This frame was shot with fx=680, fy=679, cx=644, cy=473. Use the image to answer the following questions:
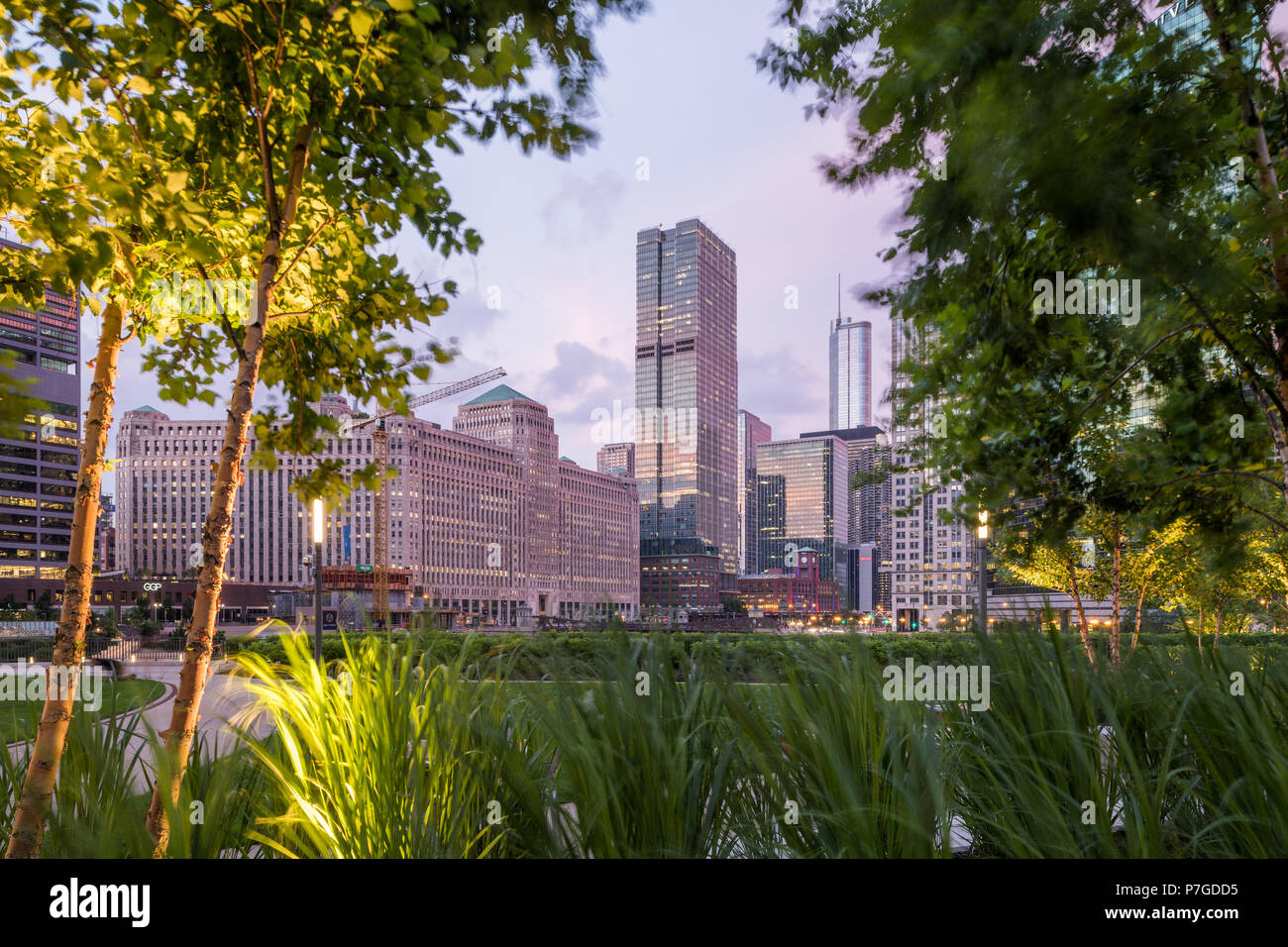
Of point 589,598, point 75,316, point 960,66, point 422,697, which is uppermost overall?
point 960,66

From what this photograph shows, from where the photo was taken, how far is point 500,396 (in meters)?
122

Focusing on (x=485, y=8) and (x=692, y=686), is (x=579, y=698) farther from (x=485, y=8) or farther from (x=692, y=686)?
(x=485, y=8)

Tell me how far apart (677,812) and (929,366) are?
430 centimetres

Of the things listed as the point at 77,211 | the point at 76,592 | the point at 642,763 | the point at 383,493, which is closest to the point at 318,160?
the point at 77,211

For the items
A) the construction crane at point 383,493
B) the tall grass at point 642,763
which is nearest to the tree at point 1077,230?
the tall grass at point 642,763

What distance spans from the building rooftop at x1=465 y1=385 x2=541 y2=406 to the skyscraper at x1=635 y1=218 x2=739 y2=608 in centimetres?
2020

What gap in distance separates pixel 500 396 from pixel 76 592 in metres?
122

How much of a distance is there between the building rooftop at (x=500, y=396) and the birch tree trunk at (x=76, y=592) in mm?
110625

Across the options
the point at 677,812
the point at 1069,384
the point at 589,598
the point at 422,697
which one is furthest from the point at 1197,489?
the point at 589,598

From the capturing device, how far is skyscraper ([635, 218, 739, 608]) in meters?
73.0

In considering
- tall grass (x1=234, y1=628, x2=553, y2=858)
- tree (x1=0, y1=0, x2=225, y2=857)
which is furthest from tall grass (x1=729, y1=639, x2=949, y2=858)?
tree (x1=0, y1=0, x2=225, y2=857)

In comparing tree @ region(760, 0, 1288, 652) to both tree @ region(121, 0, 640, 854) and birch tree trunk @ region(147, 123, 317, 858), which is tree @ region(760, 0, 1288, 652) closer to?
tree @ region(121, 0, 640, 854)
